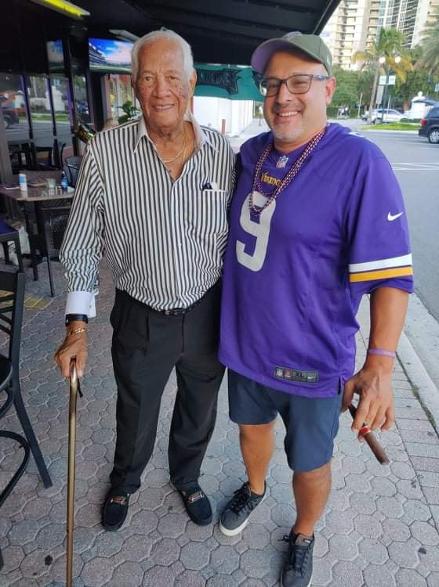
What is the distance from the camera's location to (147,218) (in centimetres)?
167

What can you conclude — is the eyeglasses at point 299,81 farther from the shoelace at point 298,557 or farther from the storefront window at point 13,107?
the storefront window at point 13,107

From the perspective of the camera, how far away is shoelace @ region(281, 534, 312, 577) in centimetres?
186

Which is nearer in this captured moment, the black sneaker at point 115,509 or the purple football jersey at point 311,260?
the purple football jersey at point 311,260

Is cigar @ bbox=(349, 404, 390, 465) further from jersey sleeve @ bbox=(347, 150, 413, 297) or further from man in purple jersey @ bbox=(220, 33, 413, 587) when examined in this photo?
jersey sleeve @ bbox=(347, 150, 413, 297)

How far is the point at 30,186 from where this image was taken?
5000 mm

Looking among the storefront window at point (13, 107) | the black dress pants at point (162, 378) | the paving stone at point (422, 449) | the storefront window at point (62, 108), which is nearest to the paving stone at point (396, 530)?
the paving stone at point (422, 449)

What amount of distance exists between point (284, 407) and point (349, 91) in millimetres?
70659

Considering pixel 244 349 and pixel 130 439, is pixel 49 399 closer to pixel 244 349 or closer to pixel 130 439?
pixel 130 439

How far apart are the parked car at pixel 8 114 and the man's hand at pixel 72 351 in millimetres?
4775

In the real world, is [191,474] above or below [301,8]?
below

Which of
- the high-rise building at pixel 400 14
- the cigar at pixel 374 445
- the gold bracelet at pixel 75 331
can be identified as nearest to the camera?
the cigar at pixel 374 445

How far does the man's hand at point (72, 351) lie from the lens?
1.72 meters

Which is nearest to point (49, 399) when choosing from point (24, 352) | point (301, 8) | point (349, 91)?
point (24, 352)

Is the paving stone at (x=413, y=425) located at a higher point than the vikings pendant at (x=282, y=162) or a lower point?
lower
